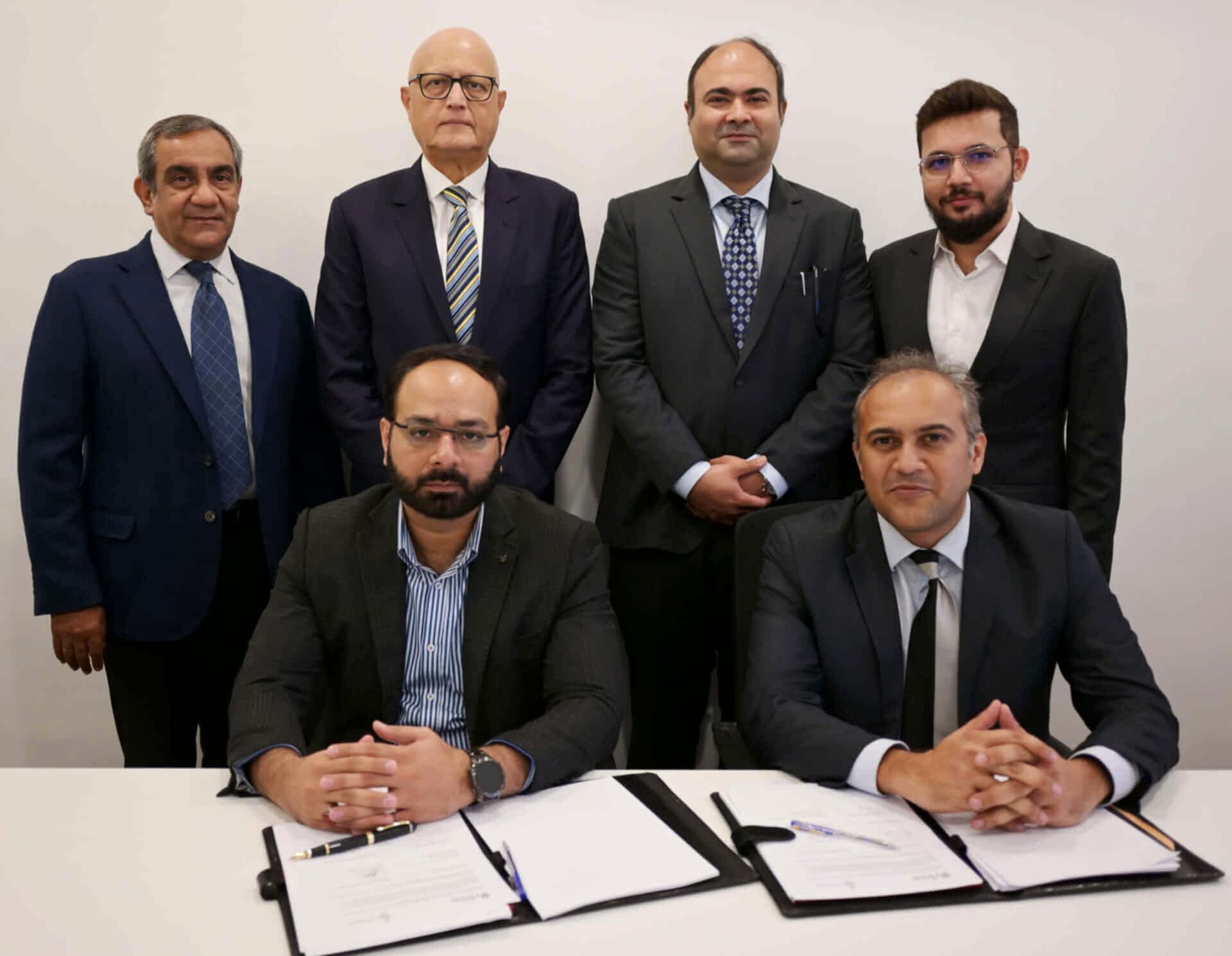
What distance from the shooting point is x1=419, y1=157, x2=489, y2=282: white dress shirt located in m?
2.94

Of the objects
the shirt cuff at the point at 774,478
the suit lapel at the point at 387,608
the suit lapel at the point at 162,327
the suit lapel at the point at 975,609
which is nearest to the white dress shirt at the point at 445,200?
the suit lapel at the point at 162,327

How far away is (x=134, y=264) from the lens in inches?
111

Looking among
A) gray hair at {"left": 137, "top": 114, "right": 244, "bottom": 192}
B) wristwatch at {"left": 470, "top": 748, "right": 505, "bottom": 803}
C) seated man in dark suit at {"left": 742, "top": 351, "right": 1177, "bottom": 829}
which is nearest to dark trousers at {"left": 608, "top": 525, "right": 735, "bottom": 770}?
seated man in dark suit at {"left": 742, "top": 351, "right": 1177, "bottom": 829}

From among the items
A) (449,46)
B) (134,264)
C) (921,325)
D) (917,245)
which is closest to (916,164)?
(917,245)

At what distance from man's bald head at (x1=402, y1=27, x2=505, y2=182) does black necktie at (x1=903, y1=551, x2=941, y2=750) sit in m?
1.67

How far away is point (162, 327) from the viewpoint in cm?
277

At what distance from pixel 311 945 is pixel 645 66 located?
8.86 feet

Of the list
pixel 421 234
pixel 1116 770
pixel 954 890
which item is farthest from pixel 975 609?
pixel 421 234

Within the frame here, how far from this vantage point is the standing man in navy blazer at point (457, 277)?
2848 millimetres

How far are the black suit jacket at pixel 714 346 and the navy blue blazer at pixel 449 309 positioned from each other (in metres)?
0.12

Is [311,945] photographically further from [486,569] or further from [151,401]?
[151,401]

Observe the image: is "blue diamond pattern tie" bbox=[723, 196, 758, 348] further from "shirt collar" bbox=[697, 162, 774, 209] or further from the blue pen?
the blue pen

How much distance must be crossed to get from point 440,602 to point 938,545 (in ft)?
3.23

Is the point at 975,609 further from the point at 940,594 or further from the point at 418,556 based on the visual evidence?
the point at 418,556
